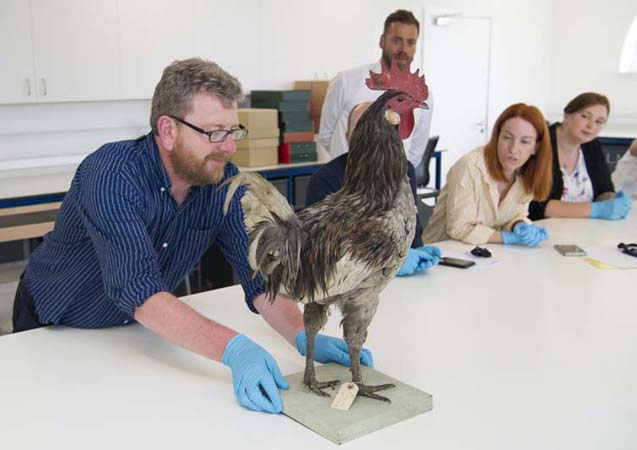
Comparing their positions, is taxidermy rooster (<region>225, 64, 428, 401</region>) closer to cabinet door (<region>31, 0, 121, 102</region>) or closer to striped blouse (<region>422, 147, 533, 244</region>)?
striped blouse (<region>422, 147, 533, 244</region>)

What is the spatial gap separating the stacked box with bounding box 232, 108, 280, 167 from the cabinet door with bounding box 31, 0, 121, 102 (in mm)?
912

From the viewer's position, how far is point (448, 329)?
1.89 m

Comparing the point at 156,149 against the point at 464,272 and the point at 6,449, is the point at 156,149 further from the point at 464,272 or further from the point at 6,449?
the point at 464,272

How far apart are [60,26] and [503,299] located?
11.4 ft

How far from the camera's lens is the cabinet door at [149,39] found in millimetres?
4719

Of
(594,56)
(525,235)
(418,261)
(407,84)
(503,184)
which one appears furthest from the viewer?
(594,56)

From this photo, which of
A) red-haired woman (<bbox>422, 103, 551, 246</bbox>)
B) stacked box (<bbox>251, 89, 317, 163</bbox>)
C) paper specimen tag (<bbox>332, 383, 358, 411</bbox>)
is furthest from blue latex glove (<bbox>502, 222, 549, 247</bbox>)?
stacked box (<bbox>251, 89, 317, 163</bbox>)

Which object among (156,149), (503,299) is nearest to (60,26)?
(156,149)

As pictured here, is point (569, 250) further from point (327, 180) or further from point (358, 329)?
point (358, 329)

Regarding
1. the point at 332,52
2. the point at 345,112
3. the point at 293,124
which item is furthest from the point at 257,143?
the point at 332,52

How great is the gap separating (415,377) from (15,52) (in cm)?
364

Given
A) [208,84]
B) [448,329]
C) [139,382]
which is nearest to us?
[139,382]

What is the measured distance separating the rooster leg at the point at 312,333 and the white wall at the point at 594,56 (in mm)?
6399

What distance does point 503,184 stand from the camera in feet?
10.2
